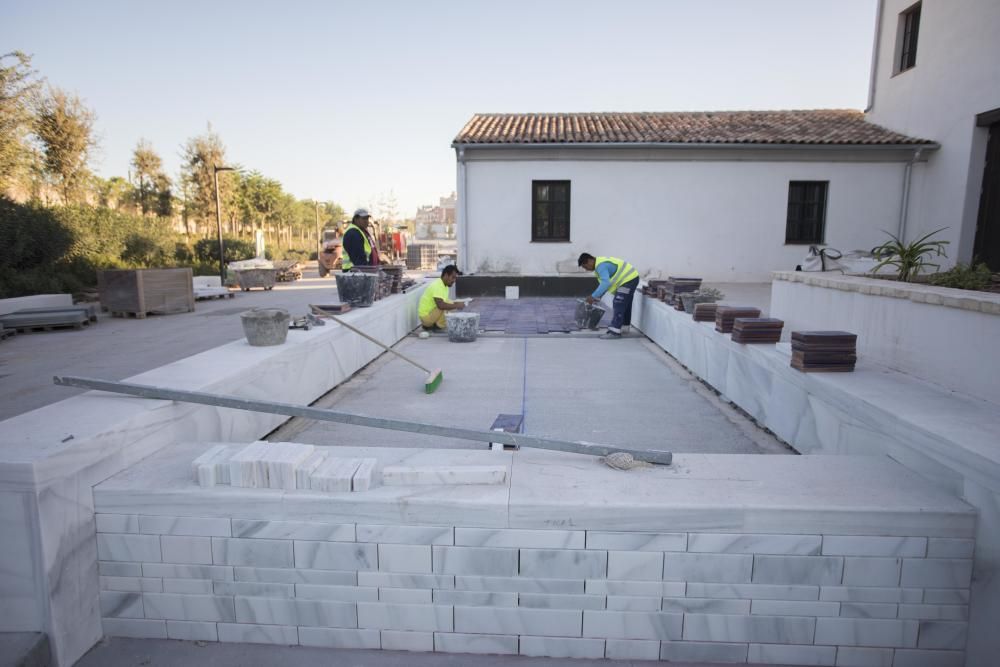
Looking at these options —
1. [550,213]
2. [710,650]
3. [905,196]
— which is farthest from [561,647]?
[905,196]

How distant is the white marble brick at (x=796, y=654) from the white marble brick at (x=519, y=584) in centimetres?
76

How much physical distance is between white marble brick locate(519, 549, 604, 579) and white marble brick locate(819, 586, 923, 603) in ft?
2.84

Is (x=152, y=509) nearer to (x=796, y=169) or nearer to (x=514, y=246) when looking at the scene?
(x=514, y=246)

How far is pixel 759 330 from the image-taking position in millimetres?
4715

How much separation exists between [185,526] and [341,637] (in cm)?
80

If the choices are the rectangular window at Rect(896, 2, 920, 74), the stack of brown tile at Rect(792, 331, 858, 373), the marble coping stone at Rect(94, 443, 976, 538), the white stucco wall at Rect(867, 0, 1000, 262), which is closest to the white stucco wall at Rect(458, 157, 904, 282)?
the white stucco wall at Rect(867, 0, 1000, 262)

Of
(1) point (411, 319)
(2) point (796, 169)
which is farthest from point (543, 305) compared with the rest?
(2) point (796, 169)

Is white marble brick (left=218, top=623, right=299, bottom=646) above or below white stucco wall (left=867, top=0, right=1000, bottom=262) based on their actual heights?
below

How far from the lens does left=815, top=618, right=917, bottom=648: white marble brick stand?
7.02ft

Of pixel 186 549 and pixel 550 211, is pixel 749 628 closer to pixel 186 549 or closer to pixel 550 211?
pixel 186 549

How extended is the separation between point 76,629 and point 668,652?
93.7 inches

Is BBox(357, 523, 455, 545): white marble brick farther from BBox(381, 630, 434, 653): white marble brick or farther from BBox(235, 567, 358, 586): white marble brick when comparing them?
BBox(381, 630, 434, 653): white marble brick

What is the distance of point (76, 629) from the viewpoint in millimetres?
2211

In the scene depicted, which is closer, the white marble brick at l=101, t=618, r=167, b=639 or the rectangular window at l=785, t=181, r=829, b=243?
the white marble brick at l=101, t=618, r=167, b=639
